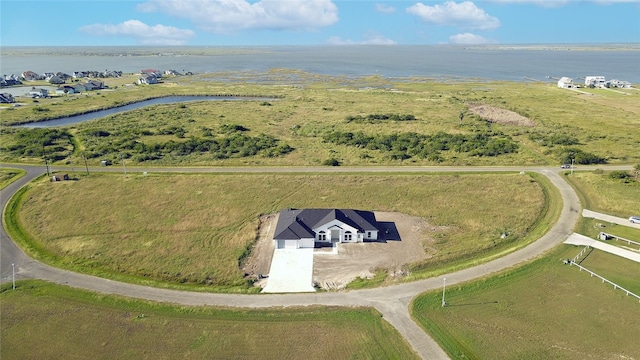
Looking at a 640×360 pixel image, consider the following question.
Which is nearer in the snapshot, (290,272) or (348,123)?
(290,272)

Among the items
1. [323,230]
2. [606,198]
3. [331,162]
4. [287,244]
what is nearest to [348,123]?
[331,162]

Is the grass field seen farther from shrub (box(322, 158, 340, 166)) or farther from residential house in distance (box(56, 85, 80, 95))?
residential house in distance (box(56, 85, 80, 95))

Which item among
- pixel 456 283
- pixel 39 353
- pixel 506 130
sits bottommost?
pixel 39 353

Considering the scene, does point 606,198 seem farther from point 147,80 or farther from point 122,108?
point 147,80

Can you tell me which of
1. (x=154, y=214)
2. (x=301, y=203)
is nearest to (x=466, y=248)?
(x=301, y=203)

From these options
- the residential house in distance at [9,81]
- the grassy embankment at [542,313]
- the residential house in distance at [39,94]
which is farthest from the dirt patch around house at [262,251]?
the residential house in distance at [9,81]

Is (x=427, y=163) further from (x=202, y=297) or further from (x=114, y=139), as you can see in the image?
(x=114, y=139)

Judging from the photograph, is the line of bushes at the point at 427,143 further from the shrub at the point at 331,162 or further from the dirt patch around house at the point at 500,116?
the dirt patch around house at the point at 500,116
